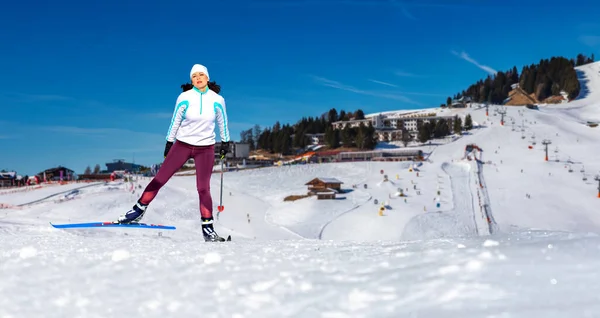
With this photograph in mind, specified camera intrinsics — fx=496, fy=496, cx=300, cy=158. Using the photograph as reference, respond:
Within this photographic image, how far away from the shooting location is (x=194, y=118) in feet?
26.7

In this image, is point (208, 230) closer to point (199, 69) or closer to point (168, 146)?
point (168, 146)

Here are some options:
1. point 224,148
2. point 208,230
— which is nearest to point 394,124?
point 224,148

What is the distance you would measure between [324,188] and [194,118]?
46.1m

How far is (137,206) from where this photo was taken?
880 cm

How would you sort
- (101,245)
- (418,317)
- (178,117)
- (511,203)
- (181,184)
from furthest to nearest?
(181,184)
(511,203)
(178,117)
(101,245)
(418,317)

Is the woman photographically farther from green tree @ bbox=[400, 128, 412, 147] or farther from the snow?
green tree @ bbox=[400, 128, 412, 147]

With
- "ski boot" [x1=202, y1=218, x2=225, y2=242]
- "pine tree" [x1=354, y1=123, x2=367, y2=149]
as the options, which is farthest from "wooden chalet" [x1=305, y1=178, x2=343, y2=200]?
"pine tree" [x1=354, y1=123, x2=367, y2=149]

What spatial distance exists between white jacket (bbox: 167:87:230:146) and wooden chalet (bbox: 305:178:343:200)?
43.8 m

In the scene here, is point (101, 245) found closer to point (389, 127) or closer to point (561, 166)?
point (561, 166)

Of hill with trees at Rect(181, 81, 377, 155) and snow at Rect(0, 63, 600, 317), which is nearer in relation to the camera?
snow at Rect(0, 63, 600, 317)

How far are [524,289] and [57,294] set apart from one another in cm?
412

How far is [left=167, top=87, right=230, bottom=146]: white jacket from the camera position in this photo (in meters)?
8.15

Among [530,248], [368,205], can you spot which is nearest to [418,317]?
[530,248]

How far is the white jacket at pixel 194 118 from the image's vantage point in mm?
8148
